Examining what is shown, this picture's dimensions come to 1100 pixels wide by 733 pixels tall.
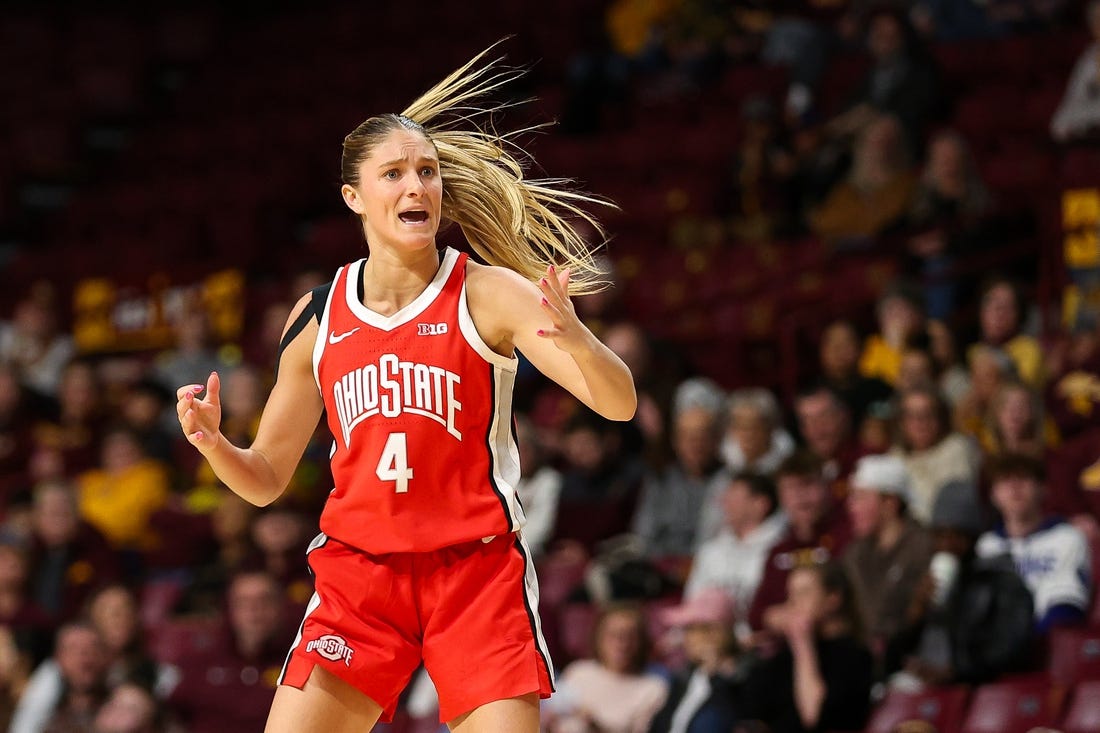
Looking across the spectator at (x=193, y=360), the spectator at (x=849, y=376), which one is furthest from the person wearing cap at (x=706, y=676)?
the spectator at (x=193, y=360)

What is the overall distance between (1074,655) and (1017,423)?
4.00 feet

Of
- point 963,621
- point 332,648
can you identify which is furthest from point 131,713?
point 332,648

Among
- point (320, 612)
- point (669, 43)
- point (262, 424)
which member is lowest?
point (320, 612)

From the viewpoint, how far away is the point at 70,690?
842cm

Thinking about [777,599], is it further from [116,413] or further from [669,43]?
[669,43]

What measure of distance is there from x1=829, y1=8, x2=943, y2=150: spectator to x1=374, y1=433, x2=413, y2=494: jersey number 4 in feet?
22.5

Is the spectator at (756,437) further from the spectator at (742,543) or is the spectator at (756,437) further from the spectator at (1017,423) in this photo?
the spectator at (1017,423)

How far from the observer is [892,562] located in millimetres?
7223

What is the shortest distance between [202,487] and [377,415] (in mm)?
6034

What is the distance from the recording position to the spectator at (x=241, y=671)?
8180mm

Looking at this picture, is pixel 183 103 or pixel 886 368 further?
pixel 183 103

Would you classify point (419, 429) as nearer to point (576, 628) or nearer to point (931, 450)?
point (576, 628)

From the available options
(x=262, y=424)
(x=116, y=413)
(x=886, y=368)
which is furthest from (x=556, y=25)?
(x=262, y=424)

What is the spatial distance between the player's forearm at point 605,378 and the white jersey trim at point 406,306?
1.49 ft
